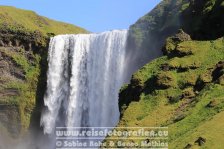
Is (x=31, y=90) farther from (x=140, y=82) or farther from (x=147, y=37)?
(x=140, y=82)

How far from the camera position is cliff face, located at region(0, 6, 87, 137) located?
72.1 metres

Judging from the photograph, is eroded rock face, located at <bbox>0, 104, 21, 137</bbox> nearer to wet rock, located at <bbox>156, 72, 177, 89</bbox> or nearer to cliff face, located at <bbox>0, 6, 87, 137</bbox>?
cliff face, located at <bbox>0, 6, 87, 137</bbox>

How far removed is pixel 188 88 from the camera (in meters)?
32.9

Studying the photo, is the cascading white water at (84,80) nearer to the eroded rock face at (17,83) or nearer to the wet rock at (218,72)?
the eroded rock face at (17,83)

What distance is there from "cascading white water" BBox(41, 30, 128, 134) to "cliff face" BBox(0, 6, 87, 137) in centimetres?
240

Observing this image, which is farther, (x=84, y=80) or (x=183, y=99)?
(x=84, y=80)

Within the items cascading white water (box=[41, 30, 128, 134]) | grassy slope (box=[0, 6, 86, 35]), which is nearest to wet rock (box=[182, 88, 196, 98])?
cascading white water (box=[41, 30, 128, 134])

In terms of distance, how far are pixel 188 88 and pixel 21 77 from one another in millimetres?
45692

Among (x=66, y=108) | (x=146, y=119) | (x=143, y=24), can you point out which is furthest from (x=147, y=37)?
(x=146, y=119)

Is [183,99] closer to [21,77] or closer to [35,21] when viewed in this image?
[21,77]

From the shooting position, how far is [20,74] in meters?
74.6

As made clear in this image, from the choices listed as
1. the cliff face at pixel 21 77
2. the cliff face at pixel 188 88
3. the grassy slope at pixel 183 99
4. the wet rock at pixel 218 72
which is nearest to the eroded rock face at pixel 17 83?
the cliff face at pixel 21 77

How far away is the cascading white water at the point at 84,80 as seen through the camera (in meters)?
62.5

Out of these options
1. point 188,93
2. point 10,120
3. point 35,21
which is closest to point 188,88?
point 188,93
